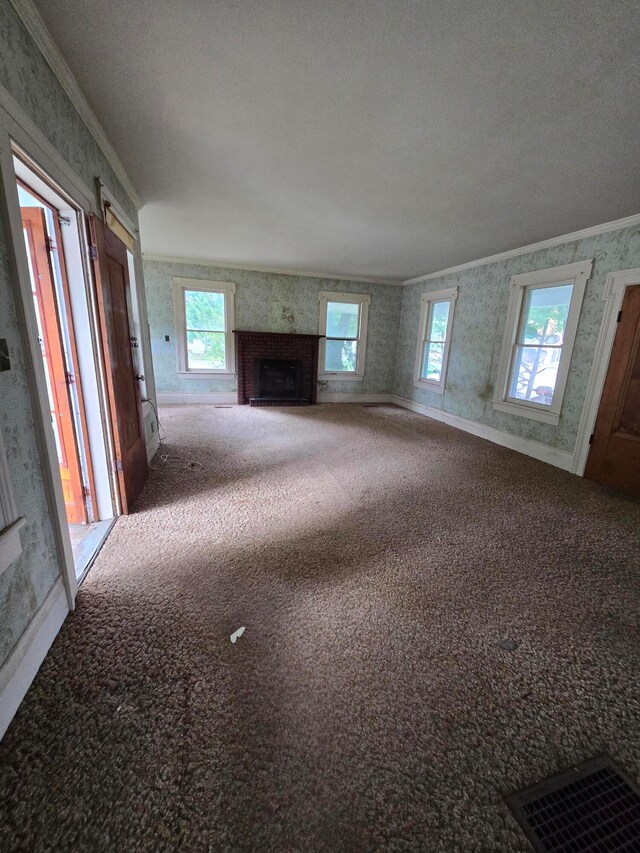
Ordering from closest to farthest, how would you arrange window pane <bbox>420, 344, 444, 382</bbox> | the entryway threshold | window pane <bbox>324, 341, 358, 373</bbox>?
the entryway threshold
window pane <bbox>420, 344, 444, 382</bbox>
window pane <bbox>324, 341, 358, 373</bbox>

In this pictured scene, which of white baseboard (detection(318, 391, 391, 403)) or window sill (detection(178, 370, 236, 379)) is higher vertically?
window sill (detection(178, 370, 236, 379))

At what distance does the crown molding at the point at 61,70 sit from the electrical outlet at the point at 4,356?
1287 millimetres

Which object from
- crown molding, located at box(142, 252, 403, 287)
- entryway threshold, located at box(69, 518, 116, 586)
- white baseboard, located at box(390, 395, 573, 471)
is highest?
crown molding, located at box(142, 252, 403, 287)

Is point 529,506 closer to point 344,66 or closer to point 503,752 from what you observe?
point 503,752

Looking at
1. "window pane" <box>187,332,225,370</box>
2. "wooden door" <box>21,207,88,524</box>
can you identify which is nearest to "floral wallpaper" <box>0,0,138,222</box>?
"wooden door" <box>21,207,88,524</box>

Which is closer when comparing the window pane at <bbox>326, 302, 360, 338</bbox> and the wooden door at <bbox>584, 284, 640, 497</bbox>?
the wooden door at <bbox>584, 284, 640, 497</bbox>

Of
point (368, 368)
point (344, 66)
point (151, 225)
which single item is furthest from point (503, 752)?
point (368, 368)

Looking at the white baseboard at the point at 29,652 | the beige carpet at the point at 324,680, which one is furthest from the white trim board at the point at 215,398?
the white baseboard at the point at 29,652

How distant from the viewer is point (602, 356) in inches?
132

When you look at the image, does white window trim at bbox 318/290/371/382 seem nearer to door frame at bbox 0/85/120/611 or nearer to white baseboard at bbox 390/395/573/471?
white baseboard at bbox 390/395/573/471

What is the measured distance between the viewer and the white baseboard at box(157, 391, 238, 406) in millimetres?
Answer: 6191

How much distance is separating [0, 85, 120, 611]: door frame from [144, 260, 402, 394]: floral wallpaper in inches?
173

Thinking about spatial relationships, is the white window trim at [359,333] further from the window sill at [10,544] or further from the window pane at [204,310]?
the window sill at [10,544]

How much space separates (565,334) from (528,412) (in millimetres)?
962
